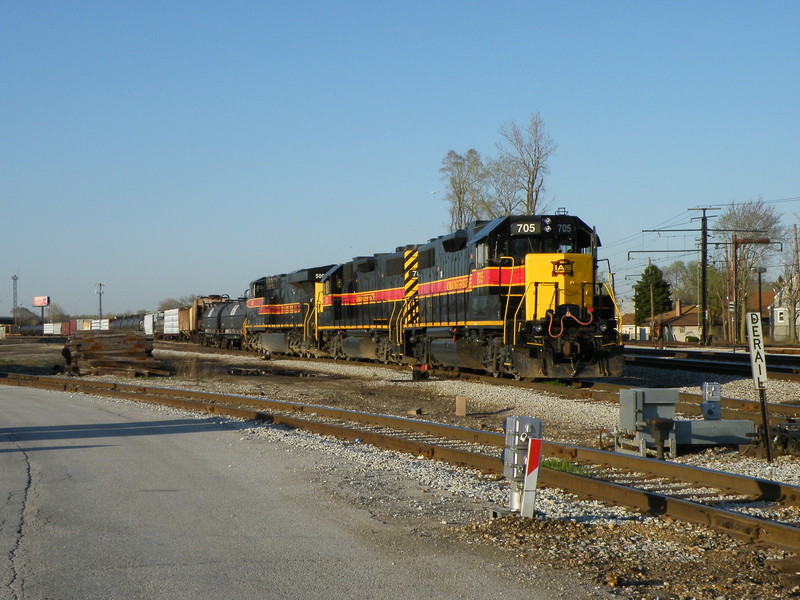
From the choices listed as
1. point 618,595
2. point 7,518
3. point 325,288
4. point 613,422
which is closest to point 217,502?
point 7,518

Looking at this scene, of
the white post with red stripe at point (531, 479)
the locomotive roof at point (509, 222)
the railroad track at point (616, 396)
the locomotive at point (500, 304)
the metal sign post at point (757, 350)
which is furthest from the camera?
the locomotive roof at point (509, 222)

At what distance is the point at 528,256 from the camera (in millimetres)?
17422

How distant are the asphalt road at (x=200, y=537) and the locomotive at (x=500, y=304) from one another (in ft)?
27.1

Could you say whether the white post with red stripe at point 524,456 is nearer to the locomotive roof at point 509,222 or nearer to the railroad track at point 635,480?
the railroad track at point 635,480

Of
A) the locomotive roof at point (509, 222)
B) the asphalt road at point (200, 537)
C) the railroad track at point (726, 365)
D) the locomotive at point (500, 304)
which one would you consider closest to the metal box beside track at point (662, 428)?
the asphalt road at point (200, 537)

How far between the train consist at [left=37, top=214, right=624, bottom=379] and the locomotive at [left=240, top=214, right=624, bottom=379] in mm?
23

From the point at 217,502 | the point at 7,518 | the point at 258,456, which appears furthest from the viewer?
the point at 258,456

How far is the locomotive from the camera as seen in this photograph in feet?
55.6

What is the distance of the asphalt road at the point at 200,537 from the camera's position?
4859mm

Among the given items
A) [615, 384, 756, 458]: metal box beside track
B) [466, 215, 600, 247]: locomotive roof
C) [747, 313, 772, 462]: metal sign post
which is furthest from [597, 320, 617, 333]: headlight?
[747, 313, 772, 462]: metal sign post

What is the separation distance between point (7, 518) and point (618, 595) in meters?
4.66

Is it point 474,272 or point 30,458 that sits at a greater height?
point 474,272

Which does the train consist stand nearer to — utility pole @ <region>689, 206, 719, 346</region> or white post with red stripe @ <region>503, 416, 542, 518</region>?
white post with red stripe @ <region>503, 416, 542, 518</region>

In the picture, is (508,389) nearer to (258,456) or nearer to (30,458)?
(258,456)
